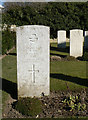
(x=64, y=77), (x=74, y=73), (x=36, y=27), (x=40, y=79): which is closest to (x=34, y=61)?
(x=40, y=79)

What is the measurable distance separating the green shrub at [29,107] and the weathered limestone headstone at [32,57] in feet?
2.11

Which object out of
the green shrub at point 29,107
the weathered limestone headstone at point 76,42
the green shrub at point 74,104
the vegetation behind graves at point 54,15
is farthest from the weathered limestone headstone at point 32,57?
the vegetation behind graves at point 54,15

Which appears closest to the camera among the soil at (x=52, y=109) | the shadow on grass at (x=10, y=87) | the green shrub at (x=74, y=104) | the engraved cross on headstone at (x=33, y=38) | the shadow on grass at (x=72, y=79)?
the soil at (x=52, y=109)

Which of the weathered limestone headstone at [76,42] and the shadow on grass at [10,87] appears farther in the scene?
the weathered limestone headstone at [76,42]

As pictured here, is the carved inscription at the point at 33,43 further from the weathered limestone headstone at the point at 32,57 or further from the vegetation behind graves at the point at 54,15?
the vegetation behind graves at the point at 54,15

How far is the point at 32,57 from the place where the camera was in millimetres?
5652

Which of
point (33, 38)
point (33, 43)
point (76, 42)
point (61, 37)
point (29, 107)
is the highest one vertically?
point (33, 38)

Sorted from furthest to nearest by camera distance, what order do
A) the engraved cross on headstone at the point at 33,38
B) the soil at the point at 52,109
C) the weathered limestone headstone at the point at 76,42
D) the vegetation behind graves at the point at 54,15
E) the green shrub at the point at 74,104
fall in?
1. the vegetation behind graves at the point at 54,15
2. the weathered limestone headstone at the point at 76,42
3. the engraved cross on headstone at the point at 33,38
4. the green shrub at the point at 74,104
5. the soil at the point at 52,109

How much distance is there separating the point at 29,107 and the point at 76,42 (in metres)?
8.76

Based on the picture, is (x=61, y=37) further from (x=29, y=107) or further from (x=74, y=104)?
(x=29, y=107)

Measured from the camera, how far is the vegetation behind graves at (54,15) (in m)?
25.2

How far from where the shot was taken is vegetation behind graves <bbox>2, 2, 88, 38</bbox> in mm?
25188

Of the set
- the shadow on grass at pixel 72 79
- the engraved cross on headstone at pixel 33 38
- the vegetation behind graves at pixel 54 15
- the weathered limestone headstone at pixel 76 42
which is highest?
the vegetation behind graves at pixel 54 15

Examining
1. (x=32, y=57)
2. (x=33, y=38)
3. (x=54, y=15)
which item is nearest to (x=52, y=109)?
(x=32, y=57)
